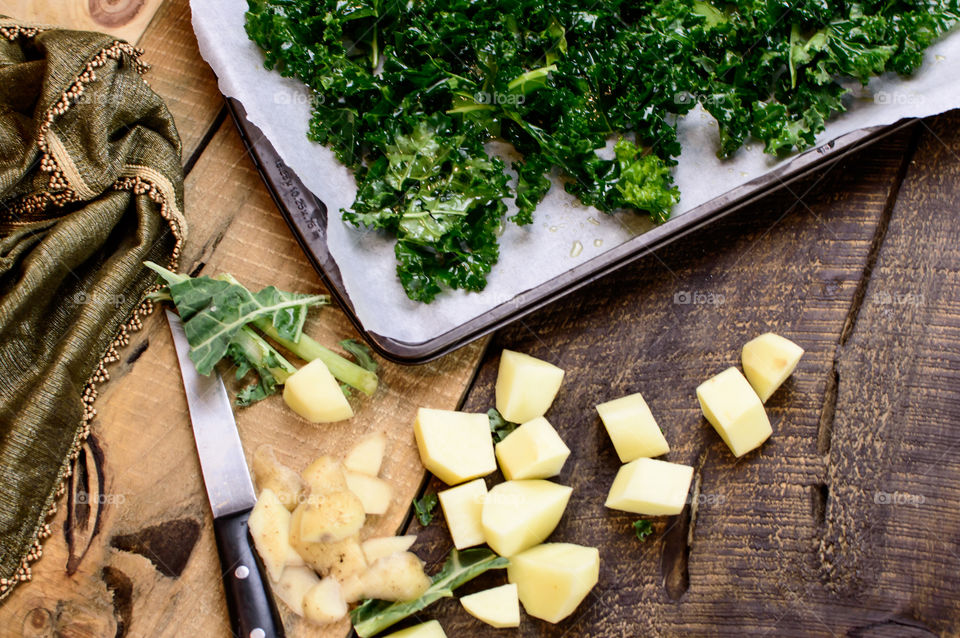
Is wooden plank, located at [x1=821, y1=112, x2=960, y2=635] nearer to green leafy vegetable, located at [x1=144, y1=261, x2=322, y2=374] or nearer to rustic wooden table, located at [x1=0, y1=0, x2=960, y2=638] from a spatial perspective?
rustic wooden table, located at [x1=0, y1=0, x2=960, y2=638]

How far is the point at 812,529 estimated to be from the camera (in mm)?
2404

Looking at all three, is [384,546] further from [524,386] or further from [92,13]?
[92,13]

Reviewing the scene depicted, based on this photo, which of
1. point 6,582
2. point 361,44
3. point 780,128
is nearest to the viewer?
point 6,582

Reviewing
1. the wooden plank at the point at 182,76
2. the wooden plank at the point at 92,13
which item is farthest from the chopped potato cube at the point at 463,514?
the wooden plank at the point at 92,13

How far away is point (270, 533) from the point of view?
87.9 inches

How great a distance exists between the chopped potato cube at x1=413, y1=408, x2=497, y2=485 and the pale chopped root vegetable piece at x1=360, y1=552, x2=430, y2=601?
0.93ft

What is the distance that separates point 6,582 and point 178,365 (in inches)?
30.6

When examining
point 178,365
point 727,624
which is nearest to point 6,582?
point 178,365

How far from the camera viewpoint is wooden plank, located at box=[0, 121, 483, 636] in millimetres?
2283

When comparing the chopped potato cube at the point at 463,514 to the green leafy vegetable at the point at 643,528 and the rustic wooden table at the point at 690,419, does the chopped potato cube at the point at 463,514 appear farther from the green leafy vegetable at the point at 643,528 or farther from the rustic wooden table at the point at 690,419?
the green leafy vegetable at the point at 643,528

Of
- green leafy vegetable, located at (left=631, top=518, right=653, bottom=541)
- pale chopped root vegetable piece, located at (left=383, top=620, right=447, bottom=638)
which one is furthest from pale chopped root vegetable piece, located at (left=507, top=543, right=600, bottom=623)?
pale chopped root vegetable piece, located at (left=383, top=620, right=447, bottom=638)

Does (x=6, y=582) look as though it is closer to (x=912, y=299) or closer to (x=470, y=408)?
(x=470, y=408)

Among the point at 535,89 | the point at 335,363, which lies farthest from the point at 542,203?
the point at 335,363

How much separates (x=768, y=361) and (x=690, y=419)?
31 centimetres
